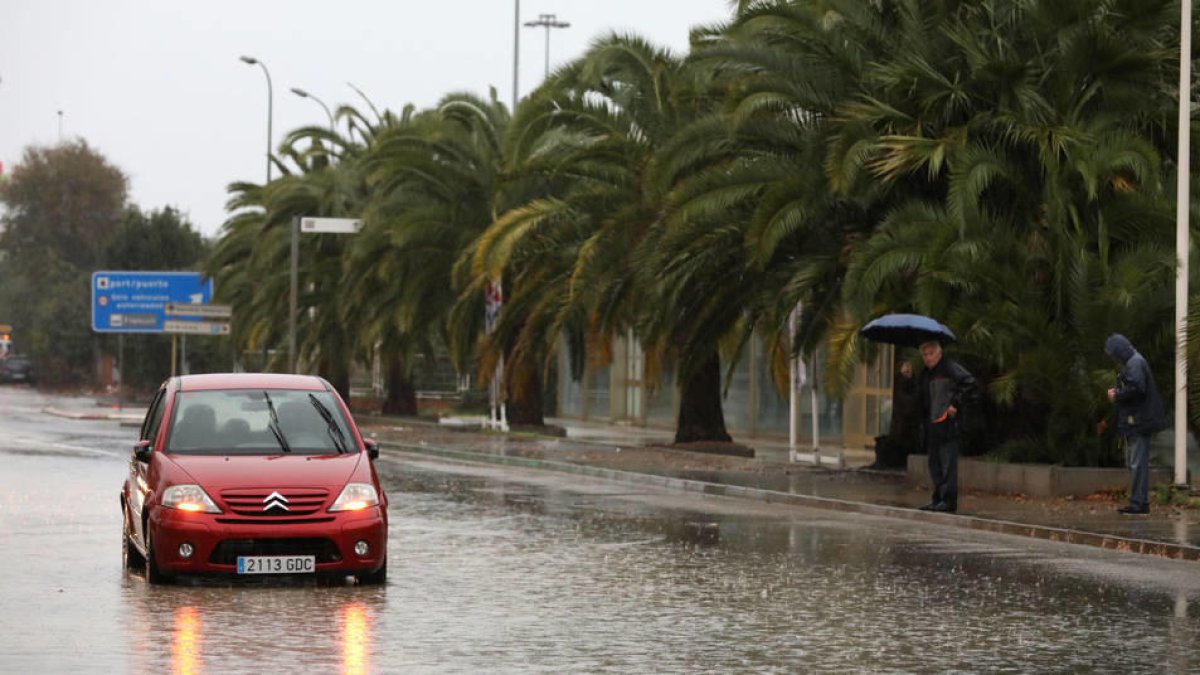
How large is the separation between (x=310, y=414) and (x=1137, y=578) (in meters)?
6.47

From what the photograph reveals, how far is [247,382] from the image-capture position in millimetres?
15344

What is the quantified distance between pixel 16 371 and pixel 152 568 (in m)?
91.4

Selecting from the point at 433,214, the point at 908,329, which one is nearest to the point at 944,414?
the point at 908,329

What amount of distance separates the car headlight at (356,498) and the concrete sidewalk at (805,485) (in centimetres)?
752

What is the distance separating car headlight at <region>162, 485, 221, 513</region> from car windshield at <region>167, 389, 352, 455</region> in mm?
723

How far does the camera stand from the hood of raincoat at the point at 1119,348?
822 inches

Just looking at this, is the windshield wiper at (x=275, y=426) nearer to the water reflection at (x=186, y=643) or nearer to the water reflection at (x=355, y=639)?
the water reflection at (x=355, y=639)

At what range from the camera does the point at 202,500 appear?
13.6 meters

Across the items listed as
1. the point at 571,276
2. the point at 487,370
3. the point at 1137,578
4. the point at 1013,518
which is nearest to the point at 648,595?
the point at 1137,578

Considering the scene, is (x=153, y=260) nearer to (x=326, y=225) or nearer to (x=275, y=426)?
(x=326, y=225)

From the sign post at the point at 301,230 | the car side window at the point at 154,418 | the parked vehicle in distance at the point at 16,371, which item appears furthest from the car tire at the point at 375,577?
the parked vehicle in distance at the point at 16,371

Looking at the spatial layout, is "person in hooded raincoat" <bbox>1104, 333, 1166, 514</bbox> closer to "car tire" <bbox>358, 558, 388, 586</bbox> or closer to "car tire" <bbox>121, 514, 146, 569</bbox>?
"car tire" <bbox>358, 558, 388, 586</bbox>

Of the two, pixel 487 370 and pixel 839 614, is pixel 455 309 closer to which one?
pixel 487 370

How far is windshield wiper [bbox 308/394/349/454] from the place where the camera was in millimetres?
14820
